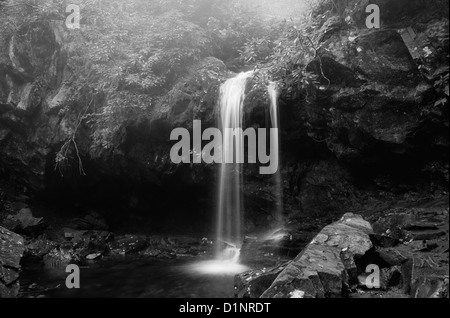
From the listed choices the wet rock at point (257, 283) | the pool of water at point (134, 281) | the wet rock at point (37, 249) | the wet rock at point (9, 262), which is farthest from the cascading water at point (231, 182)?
the wet rock at point (37, 249)

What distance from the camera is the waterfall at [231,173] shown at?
10.7 meters

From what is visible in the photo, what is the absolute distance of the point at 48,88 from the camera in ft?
44.4

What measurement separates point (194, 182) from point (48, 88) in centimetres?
728

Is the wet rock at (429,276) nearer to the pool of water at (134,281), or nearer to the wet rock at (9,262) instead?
the pool of water at (134,281)

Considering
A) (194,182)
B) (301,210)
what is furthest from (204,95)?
(301,210)

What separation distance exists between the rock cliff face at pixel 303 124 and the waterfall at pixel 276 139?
189mm

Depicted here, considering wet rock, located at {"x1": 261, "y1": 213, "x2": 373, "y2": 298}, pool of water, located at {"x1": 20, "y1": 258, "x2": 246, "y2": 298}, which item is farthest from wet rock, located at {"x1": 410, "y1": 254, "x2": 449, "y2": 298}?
pool of water, located at {"x1": 20, "y1": 258, "x2": 246, "y2": 298}

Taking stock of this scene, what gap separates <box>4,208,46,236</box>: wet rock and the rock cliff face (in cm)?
139

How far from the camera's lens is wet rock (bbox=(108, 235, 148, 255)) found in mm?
12930

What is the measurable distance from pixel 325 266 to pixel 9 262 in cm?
743

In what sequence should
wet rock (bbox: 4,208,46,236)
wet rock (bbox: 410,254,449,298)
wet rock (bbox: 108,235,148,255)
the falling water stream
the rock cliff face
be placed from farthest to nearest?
1. wet rock (bbox: 4,208,46,236)
2. wet rock (bbox: 108,235,148,255)
3. the falling water stream
4. the rock cliff face
5. wet rock (bbox: 410,254,449,298)

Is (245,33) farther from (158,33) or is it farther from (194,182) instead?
(194,182)

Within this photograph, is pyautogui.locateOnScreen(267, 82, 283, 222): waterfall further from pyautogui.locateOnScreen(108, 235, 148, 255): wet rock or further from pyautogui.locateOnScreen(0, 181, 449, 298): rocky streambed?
pyautogui.locateOnScreen(108, 235, 148, 255): wet rock

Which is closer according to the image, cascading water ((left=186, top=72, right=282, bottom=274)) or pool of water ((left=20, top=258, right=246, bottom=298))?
pool of water ((left=20, top=258, right=246, bottom=298))
